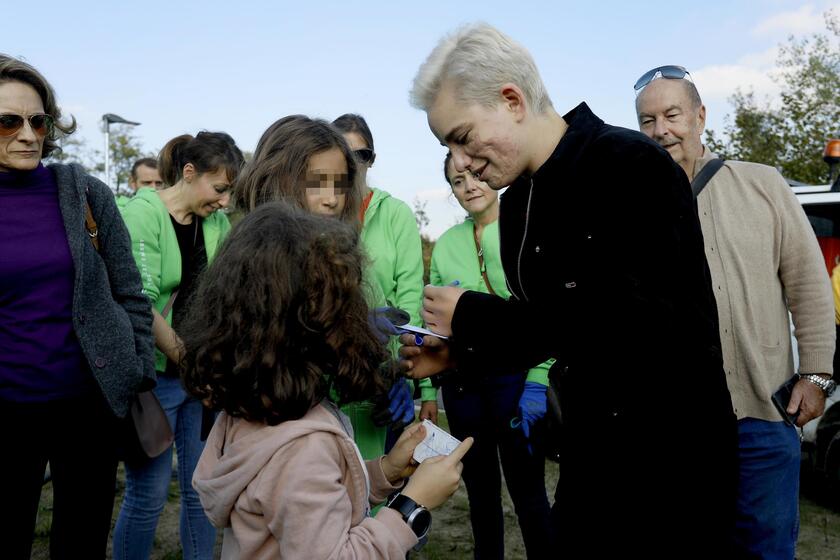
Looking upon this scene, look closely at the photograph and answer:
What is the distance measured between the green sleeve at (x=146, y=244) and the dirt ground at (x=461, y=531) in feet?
5.15

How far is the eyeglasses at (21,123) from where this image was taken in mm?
2482

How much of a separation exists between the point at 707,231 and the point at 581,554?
140cm

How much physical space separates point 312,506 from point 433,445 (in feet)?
1.65

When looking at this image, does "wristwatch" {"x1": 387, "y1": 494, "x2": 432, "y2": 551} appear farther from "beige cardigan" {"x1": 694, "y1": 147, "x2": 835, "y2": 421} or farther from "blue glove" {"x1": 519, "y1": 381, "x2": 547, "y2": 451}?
"blue glove" {"x1": 519, "y1": 381, "x2": 547, "y2": 451}

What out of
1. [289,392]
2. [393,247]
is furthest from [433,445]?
[393,247]

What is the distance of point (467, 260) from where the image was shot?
3.60 m

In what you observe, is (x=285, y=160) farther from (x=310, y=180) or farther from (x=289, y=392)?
(x=289, y=392)

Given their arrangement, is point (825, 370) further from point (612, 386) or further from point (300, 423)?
point (300, 423)

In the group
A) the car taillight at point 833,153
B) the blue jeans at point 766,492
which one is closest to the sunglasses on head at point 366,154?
the blue jeans at point 766,492

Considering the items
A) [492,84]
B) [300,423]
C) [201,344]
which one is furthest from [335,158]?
[300,423]

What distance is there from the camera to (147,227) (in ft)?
10.8

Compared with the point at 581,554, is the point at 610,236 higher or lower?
higher

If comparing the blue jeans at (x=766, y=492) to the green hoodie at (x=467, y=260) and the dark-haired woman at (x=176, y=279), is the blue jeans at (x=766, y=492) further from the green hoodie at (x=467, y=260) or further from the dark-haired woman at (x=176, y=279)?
the dark-haired woman at (x=176, y=279)

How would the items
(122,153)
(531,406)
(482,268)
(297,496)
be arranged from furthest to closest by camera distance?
(122,153)
(482,268)
(531,406)
(297,496)
